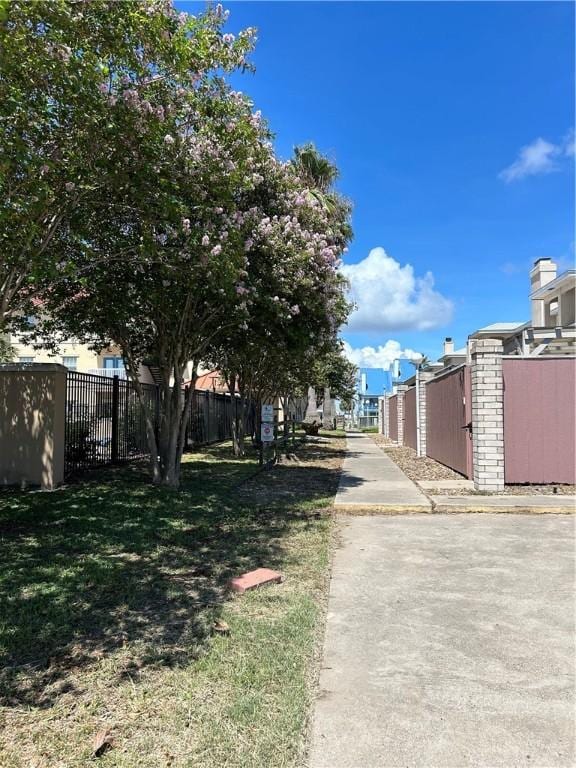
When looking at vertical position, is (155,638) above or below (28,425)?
below

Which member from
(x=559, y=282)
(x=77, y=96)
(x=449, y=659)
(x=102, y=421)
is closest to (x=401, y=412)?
(x=559, y=282)

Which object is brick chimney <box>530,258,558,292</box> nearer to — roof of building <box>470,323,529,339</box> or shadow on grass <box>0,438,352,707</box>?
roof of building <box>470,323,529,339</box>

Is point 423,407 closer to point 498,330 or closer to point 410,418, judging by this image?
point 410,418

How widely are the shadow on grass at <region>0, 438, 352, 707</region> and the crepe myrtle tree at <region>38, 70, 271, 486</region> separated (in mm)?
3143

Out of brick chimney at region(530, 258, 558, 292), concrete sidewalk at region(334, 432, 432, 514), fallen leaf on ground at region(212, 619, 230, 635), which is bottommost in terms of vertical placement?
fallen leaf on ground at region(212, 619, 230, 635)

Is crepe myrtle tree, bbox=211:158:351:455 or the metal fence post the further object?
the metal fence post

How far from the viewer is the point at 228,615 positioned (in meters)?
4.52

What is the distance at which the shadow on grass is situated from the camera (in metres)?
3.83

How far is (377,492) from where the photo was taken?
35.1 feet

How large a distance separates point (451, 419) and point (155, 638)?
36.8 ft

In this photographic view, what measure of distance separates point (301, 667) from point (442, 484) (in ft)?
28.2

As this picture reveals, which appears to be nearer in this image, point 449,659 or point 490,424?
point 449,659

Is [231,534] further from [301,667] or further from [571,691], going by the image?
[571,691]

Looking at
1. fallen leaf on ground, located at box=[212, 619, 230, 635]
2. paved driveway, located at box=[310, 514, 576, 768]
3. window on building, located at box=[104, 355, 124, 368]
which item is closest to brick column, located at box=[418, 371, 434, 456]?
paved driveway, located at box=[310, 514, 576, 768]
